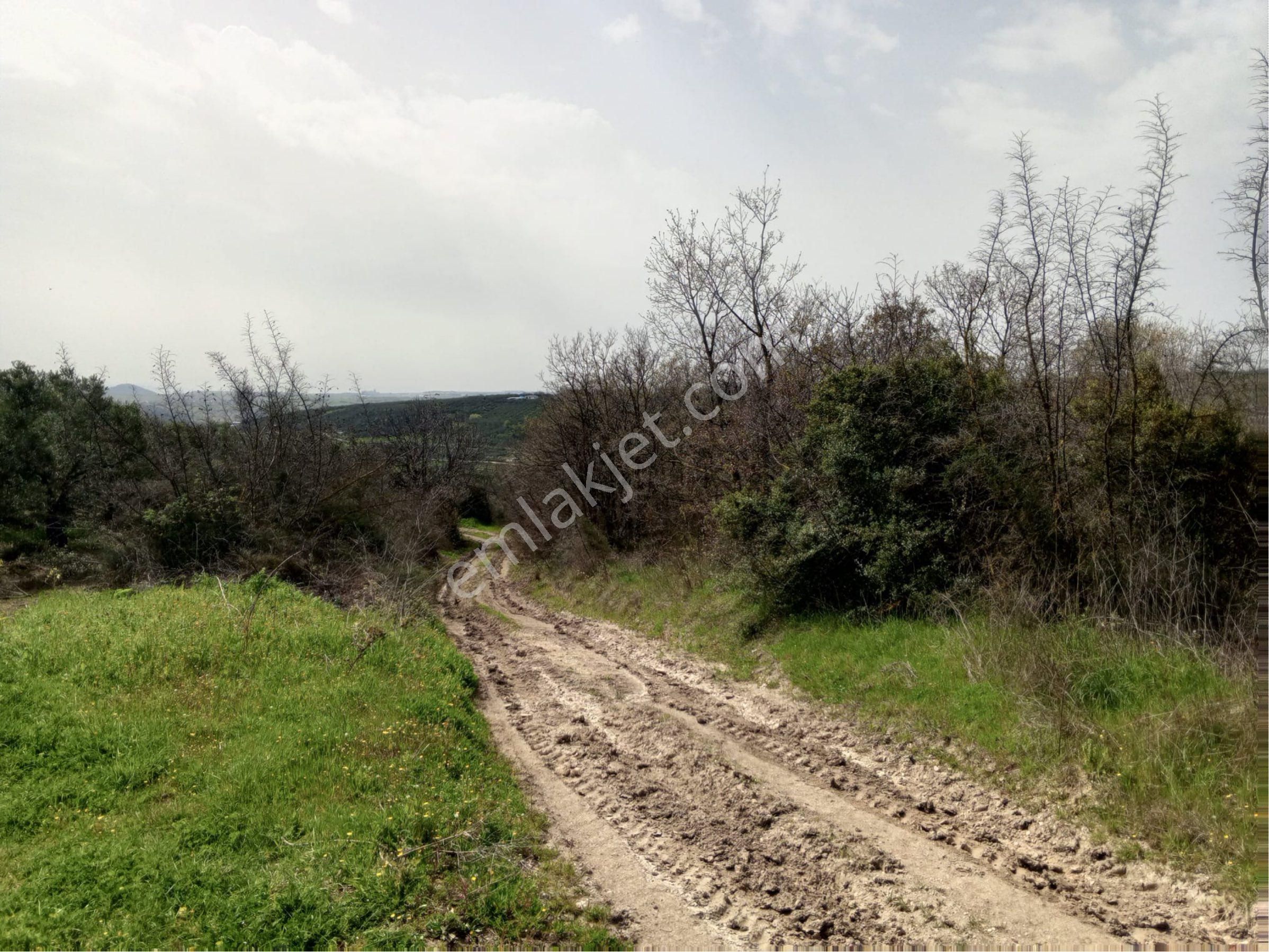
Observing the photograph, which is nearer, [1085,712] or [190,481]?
[1085,712]

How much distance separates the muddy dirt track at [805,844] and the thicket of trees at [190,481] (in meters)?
11.0

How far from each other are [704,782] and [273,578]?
11237 millimetres

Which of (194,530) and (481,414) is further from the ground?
(481,414)

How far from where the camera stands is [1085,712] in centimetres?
638

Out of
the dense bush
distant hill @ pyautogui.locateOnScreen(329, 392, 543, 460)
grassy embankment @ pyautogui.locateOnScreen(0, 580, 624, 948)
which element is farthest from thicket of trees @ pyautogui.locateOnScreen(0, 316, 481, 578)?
distant hill @ pyautogui.locateOnScreen(329, 392, 543, 460)

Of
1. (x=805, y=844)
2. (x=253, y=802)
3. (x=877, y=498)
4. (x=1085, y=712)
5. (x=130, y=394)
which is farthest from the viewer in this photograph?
(x=130, y=394)

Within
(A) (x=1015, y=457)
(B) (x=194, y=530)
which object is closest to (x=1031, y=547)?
(A) (x=1015, y=457)

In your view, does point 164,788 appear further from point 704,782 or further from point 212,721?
point 704,782

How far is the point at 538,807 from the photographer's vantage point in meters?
6.69

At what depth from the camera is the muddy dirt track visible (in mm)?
4566

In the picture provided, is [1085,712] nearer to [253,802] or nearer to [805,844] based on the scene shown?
[805,844]

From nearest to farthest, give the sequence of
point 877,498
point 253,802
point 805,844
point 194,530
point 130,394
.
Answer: point 805,844
point 253,802
point 877,498
point 194,530
point 130,394

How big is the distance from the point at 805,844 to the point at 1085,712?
115 inches

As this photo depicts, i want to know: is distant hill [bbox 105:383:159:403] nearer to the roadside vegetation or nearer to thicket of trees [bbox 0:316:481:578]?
thicket of trees [bbox 0:316:481:578]
